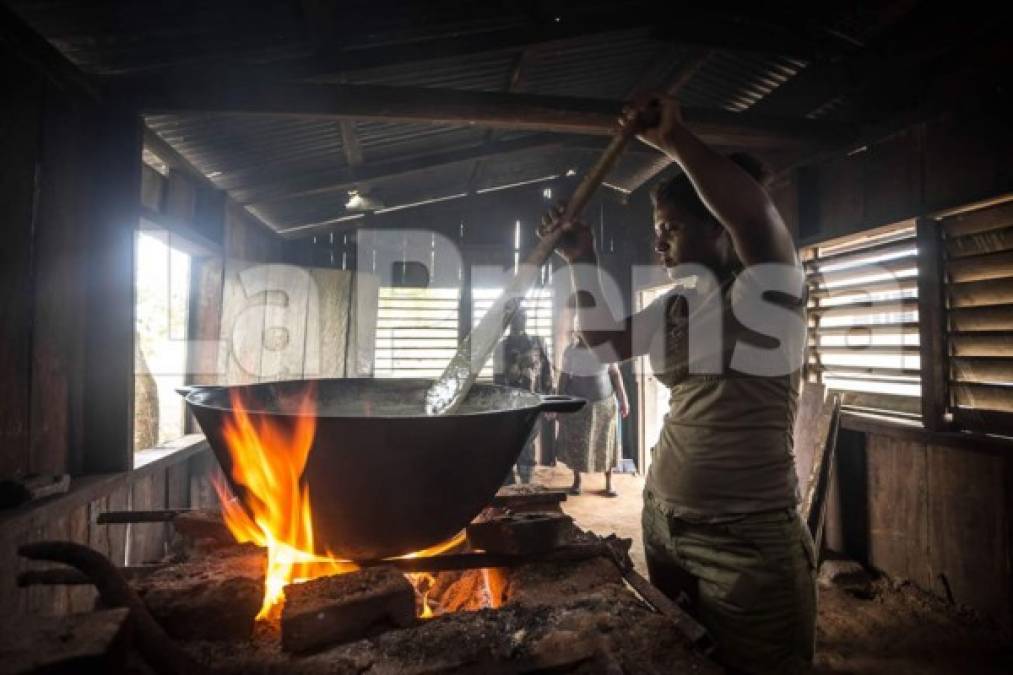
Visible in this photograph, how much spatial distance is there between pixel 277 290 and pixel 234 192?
1296mm

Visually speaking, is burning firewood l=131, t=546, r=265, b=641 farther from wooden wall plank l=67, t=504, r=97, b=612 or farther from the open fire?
wooden wall plank l=67, t=504, r=97, b=612

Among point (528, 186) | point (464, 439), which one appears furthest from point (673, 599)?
point (528, 186)

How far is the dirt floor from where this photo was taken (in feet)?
11.7

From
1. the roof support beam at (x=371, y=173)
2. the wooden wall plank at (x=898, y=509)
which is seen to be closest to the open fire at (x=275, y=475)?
the wooden wall plank at (x=898, y=509)

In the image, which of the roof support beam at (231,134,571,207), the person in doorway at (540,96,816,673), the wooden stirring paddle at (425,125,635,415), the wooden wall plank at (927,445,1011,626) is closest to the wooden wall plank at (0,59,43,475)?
the wooden stirring paddle at (425,125,635,415)

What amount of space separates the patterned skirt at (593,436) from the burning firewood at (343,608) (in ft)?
20.3

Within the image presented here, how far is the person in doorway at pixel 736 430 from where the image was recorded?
1.60 meters

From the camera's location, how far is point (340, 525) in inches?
61.8

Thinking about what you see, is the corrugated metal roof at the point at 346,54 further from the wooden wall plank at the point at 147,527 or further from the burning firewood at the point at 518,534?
the burning firewood at the point at 518,534

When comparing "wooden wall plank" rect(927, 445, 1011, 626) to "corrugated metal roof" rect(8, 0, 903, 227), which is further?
"wooden wall plank" rect(927, 445, 1011, 626)

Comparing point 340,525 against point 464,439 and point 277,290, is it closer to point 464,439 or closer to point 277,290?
point 464,439

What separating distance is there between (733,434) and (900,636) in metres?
3.47

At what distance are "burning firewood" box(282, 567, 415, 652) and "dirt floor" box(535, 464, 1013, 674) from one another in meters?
3.24

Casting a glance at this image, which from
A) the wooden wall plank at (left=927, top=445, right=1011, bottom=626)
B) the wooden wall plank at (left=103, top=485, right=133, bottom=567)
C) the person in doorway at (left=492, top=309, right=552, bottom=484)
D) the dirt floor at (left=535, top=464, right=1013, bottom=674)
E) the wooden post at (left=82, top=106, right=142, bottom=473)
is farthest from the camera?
the person in doorway at (left=492, top=309, right=552, bottom=484)
